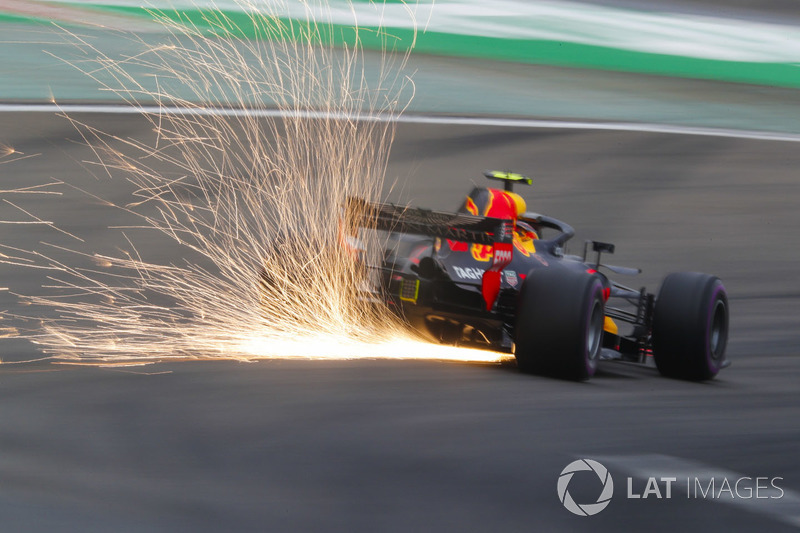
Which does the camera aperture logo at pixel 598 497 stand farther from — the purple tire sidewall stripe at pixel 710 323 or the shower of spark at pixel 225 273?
the purple tire sidewall stripe at pixel 710 323

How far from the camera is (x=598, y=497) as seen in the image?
472 centimetres

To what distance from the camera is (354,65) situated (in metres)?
17.8

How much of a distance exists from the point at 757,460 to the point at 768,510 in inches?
30.9

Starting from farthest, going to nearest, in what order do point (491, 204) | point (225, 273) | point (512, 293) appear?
point (225, 273) → point (491, 204) → point (512, 293)

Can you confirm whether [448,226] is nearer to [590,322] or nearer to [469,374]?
[469,374]

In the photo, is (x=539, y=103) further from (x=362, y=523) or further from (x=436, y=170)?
(x=362, y=523)

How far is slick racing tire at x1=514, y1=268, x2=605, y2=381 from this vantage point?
6.52 metres

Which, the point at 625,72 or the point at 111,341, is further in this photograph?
the point at 625,72

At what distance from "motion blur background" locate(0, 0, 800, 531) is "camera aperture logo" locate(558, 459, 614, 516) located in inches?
2.0

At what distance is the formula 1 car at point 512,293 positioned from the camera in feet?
21.6

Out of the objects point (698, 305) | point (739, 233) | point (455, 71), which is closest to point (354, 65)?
point (455, 71)

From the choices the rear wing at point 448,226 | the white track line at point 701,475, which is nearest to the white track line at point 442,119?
the rear wing at point 448,226

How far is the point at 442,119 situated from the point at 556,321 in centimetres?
968

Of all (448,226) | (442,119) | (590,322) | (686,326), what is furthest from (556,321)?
(442,119)
